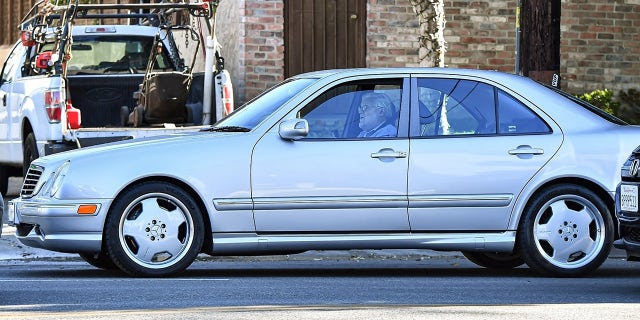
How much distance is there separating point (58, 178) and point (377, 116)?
2.21 meters

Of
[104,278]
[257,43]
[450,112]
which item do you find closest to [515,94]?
[450,112]

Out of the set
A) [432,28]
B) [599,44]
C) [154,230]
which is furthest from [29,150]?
[599,44]

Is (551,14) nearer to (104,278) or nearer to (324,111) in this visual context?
(324,111)

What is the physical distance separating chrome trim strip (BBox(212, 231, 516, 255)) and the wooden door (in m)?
10.0

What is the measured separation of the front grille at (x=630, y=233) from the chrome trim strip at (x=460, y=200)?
1121mm

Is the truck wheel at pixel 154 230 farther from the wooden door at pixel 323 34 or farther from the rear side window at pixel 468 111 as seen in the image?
the wooden door at pixel 323 34

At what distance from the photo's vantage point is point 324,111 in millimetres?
10836

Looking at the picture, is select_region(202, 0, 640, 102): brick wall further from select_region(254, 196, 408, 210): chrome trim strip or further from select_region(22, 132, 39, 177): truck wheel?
select_region(254, 196, 408, 210): chrome trim strip

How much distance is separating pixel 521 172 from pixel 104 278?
2.91m

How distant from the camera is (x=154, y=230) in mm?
10469

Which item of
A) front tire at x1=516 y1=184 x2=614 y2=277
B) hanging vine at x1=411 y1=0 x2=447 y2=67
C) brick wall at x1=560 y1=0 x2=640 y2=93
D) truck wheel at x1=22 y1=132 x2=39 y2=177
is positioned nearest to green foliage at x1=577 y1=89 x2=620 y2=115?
brick wall at x1=560 y1=0 x2=640 y2=93

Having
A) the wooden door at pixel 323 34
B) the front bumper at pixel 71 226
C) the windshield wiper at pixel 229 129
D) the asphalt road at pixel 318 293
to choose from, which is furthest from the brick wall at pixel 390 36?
the front bumper at pixel 71 226

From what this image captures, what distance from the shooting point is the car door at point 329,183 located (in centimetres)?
1052

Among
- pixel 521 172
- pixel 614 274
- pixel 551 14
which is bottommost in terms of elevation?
pixel 614 274
